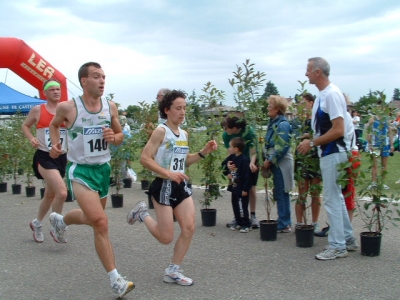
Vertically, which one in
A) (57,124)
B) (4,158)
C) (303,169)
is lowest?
(4,158)

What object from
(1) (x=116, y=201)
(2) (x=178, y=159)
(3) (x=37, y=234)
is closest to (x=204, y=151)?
(2) (x=178, y=159)

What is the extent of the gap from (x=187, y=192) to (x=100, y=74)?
145 centimetres

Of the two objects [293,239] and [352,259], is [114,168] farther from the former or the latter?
[352,259]

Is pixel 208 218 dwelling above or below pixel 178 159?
below

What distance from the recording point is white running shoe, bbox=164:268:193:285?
15.9 feet

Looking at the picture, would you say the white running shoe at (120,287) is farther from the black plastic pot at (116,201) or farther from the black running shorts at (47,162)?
the black plastic pot at (116,201)

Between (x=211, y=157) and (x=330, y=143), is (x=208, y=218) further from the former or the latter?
(x=330, y=143)

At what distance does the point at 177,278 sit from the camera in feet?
16.0

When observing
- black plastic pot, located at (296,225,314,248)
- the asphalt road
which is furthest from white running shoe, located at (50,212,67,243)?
black plastic pot, located at (296,225,314,248)

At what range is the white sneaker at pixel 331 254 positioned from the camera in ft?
18.5

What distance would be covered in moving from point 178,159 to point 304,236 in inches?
85.0

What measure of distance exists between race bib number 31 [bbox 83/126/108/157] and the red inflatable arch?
14792mm

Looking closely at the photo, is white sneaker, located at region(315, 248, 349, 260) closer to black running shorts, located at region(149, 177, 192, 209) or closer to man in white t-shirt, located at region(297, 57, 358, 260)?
man in white t-shirt, located at region(297, 57, 358, 260)

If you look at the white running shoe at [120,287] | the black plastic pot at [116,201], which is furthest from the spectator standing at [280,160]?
the black plastic pot at [116,201]
